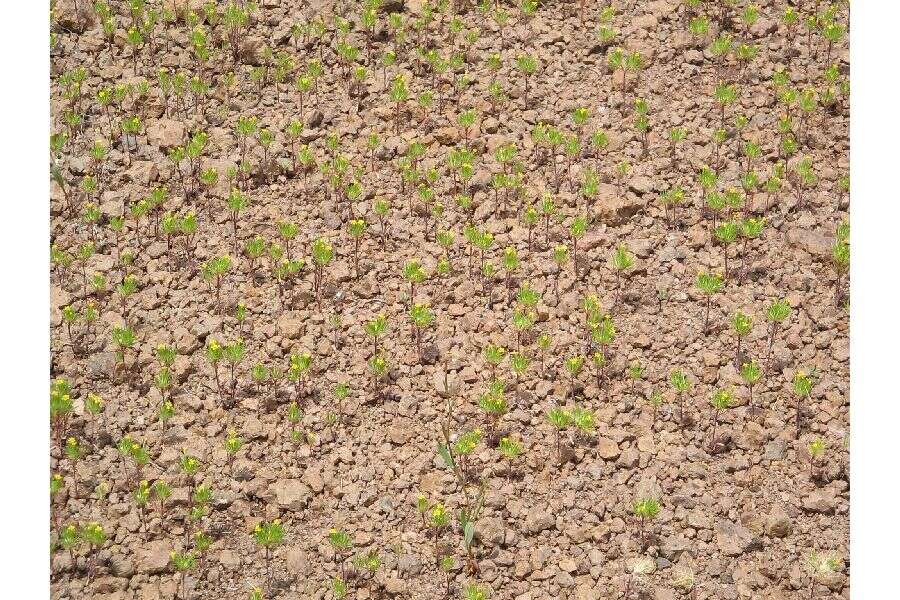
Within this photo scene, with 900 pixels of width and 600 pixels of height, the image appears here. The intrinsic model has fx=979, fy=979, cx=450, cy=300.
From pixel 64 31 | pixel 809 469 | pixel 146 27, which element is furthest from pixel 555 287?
pixel 64 31

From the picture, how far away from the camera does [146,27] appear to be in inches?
269

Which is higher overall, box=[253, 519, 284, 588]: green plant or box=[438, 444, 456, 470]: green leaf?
box=[438, 444, 456, 470]: green leaf

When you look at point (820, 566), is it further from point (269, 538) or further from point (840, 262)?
point (269, 538)

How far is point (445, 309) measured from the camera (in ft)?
18.6

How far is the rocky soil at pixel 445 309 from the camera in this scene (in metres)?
4.84

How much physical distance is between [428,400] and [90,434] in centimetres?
180

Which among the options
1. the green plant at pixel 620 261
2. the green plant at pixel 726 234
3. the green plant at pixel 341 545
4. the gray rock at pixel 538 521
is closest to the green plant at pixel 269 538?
the green plant at pixel 341 545

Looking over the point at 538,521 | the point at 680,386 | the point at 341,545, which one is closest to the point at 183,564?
the point at 341,545

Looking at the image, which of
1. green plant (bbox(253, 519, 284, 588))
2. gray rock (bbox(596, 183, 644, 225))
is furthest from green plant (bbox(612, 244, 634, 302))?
green plant (bbox(253, 519, 284, 588))

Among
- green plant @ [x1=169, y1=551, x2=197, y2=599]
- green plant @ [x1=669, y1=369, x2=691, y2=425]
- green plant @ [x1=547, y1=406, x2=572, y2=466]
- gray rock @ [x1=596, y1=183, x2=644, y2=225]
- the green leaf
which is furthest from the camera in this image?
gray rock @ [x1=596, y1=183, x2=644, y2=225]

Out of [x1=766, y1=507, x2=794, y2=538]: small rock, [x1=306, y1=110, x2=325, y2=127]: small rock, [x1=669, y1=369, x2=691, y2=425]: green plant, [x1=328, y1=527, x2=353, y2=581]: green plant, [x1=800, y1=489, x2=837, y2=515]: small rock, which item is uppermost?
[x1=306, y1=110, x2=325, y2=127]: small rock

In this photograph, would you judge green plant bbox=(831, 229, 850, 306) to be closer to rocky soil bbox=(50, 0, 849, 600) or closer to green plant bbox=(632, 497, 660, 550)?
rocky soil bbox=(50, 0, 849, 600)

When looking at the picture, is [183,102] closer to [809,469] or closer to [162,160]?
[162,160]

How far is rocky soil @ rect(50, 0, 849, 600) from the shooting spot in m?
4.84
